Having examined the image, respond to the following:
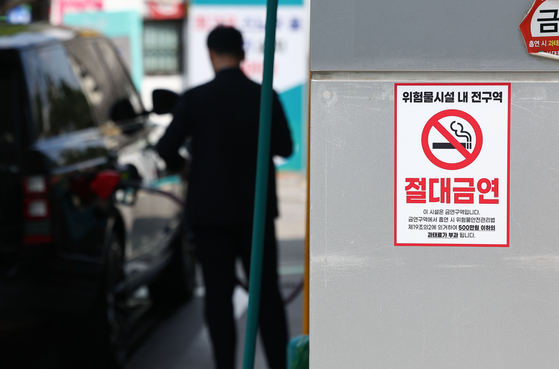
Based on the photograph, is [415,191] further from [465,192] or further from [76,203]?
[76,203]

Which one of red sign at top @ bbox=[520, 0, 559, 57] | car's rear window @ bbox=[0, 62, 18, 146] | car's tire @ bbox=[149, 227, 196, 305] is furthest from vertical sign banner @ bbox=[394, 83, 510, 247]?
car's tire @ bbox=[149, 227, 196, 305]

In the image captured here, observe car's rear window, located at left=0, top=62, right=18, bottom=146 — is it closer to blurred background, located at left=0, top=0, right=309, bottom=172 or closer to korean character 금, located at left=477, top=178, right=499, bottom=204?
korean character 금, located at left=477, top=178, right=499, bottom=204

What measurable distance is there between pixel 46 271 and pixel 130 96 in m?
2.30

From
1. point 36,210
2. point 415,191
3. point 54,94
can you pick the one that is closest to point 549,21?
point 415,191

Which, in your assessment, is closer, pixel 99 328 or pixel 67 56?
pixel 99 328

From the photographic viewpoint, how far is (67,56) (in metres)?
4.54

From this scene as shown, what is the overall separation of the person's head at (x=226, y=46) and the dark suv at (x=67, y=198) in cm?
43

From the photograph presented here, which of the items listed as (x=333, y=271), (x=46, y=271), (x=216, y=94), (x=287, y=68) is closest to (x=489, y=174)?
(x=333, y=271)

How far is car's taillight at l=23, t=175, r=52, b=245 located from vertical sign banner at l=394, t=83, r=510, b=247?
2.62 m

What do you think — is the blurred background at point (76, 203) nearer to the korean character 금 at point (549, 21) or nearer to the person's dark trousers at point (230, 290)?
the person's dark trousers at point (230, 290)

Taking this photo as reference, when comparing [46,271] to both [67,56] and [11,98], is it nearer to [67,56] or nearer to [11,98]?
[11,98]

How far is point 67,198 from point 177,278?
2.14 meters

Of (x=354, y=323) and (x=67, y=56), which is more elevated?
(x=67, y=56)

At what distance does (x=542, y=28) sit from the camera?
165cm
